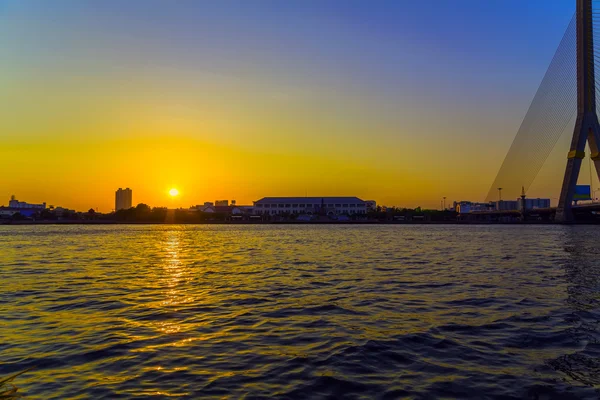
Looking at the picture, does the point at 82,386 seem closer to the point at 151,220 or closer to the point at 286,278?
the point at 286,278

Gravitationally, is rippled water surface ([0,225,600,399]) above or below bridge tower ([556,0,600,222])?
below

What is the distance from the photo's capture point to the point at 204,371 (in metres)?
7.18

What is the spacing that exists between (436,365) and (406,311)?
4.28 meters

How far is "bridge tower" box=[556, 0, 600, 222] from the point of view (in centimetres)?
6912

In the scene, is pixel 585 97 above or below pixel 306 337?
above

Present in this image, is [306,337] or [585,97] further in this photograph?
[585,97]

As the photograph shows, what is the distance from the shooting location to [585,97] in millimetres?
71438

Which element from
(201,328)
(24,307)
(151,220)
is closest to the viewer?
(201,328)

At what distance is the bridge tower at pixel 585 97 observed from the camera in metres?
69.1

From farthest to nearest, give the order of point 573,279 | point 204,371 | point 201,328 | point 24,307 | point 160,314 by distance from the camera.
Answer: point 573,279 < point 24,307 < point 160,314 < point 201,328 < point 204,371

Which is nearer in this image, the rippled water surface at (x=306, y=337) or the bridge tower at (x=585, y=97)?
the rippled water surface at (x=306, y=337)

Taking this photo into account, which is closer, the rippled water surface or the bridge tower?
the rippled water surface

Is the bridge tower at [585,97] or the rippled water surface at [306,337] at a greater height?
the bridge tower at [585,97]

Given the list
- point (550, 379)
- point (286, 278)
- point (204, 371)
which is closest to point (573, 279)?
point (286, 278)
